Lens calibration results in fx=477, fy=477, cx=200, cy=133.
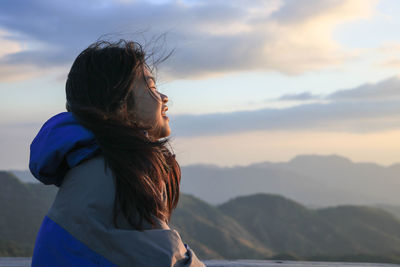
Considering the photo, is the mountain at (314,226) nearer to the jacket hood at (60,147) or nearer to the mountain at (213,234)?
the mountain at (213,234)

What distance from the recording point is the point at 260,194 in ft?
83.5

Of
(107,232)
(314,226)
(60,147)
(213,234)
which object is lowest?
(314,226)

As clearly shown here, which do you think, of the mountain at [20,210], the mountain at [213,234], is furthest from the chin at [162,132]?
the mountain at [213,234]

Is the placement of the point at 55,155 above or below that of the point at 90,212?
above

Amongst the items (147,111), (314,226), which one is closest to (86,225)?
(147,111)

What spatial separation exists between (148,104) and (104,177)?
18.3 inches

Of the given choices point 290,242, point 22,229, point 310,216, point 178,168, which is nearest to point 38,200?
point 22,229

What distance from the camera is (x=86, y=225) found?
71.5 inches

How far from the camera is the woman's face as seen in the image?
214 centimetres

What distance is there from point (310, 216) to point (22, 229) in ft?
45.2

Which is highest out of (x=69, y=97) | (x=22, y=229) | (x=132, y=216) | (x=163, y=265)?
(x=69, y=97)

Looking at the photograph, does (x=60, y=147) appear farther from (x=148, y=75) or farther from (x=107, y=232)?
(x=148, y=75)

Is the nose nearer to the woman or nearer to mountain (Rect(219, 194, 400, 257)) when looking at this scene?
the woman

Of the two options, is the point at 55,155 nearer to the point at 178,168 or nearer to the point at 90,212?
the point at 90,212
